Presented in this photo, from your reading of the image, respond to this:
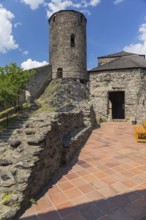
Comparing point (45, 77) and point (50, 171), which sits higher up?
point (45, 77)

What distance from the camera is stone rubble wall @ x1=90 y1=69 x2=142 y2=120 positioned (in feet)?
43.8

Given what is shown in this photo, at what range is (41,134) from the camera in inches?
139

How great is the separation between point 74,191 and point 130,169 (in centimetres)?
165

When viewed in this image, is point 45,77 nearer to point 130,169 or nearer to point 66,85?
point 66,85

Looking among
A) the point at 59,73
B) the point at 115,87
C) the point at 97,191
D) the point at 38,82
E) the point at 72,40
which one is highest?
the point at 72,40

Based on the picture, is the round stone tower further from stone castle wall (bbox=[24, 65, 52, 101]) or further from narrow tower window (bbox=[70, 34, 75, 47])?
stone castle wall (bbox=[24, 65, 52, 101])

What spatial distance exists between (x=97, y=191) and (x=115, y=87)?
1137 cm

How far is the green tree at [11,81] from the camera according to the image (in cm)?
1307

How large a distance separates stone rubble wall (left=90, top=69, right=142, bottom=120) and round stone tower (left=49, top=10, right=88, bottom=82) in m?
8.54

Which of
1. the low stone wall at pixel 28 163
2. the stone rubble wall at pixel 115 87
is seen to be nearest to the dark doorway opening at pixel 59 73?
the stone rubble wall at pixel 115 87

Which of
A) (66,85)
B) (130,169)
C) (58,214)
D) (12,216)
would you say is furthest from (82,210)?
(66,85)

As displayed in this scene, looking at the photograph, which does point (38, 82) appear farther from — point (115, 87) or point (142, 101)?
point (142, 101)

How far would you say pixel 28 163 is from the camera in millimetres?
3008

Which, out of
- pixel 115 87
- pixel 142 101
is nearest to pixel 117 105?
pixel 115 87
